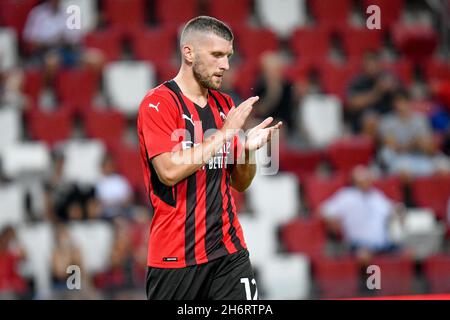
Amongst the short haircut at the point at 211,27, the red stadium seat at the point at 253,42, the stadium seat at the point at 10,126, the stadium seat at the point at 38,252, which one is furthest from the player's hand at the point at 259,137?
the red stadium seat at the point at 253,42

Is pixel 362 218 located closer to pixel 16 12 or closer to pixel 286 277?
pixel 286 277

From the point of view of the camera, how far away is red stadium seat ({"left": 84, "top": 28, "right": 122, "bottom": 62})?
34.4ft

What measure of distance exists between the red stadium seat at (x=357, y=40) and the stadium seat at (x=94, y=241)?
3929mm

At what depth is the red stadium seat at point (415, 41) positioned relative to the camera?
11.0 m

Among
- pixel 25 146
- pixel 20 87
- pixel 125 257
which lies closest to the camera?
pixel 125 257

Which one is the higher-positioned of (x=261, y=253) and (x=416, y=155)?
(x=416, y=155)

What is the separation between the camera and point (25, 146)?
30.9 feet

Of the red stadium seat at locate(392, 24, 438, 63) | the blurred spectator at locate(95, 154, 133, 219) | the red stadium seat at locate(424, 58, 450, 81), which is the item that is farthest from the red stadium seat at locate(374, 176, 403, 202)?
the blurred spectator at locate(95, 154, 133, 219)

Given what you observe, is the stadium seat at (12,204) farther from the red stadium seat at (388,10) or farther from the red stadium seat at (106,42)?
the red stadium seat at (388,10)

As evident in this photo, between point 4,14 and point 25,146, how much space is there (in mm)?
2143

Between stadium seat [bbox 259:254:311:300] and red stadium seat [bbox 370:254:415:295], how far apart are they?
2.21 feet

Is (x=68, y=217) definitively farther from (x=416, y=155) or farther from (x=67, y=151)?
(x=416, y=155)
